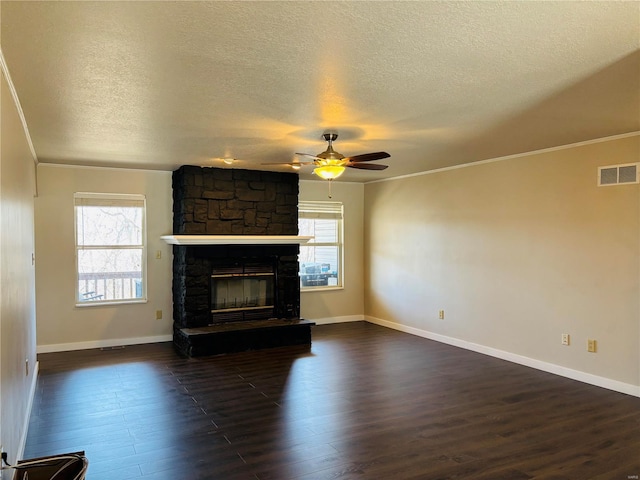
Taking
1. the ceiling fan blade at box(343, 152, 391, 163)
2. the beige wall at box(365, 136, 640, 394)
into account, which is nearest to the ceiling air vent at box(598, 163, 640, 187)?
the beige wall at box(365, 136, 640, 394)

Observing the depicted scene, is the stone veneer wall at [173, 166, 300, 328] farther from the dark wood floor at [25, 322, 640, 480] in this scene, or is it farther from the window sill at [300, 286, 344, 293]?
the dark wood floor at [25, 322, 640, 480]

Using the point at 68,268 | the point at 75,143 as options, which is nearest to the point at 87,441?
the point at 75,143

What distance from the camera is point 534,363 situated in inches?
201

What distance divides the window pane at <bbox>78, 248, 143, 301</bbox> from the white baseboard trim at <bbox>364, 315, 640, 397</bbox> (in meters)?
3.92

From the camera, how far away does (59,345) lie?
19.5 feet

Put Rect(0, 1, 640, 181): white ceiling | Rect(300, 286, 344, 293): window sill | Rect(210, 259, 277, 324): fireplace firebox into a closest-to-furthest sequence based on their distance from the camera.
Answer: Rect(0, 1, 640, 181): white ceiling → Rect(210, 259, 277, 324): fireplace firebox → Rect(300, 286, 344, 293): window sill

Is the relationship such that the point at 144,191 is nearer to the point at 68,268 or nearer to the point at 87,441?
the point at 68,268

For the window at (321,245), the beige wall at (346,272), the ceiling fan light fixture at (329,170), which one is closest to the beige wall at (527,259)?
the beige wall at (346,272)

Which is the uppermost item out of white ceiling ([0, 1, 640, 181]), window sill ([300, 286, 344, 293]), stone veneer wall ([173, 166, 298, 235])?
white ceiling ([0, 1, 640, 181])

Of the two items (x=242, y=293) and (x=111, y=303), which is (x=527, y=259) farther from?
(x=111, y=303)

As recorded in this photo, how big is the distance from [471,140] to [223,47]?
116 inches

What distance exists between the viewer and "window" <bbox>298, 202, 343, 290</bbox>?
7.61 metres

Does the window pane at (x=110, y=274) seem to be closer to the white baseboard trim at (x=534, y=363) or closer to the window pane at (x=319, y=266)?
the window pane at (x=319, y=266)

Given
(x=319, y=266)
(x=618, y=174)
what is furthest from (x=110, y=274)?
(x=618, y=174)
